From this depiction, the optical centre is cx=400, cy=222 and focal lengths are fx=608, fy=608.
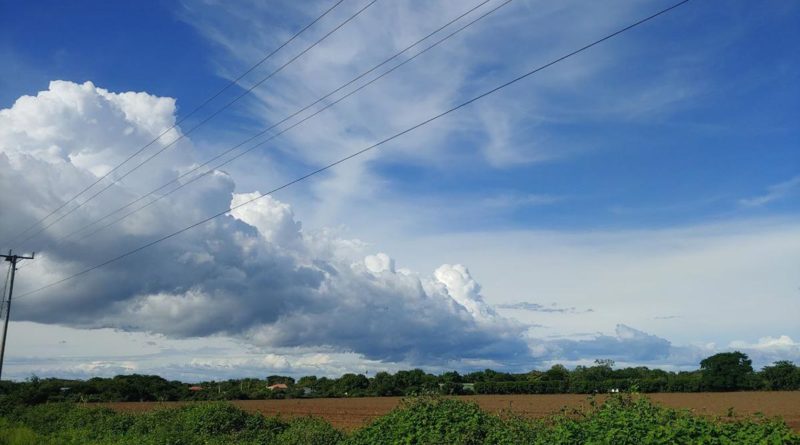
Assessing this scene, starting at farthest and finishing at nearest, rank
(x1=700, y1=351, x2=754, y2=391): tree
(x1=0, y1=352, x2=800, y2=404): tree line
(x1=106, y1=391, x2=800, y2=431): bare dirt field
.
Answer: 1. (x1=700, y1=351, x2=754, y2=391): tree
2. (x1=0, y1=352, x2=800, y2=404): tree line
3. (x1=106, y1=391, x2=800, y2=431): bare dirt field

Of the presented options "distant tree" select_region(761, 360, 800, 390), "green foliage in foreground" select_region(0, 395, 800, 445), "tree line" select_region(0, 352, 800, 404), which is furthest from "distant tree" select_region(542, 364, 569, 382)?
"green foliage in foreground" select_region(0, 395, 800, 445)

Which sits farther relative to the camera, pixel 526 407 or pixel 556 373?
pixel 556 373

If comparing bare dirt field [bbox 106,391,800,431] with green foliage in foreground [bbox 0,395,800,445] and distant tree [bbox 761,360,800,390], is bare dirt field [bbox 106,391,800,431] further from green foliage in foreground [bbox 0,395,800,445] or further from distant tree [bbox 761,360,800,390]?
distant tree [bbox 761,360,800,390]

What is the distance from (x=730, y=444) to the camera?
439 inches

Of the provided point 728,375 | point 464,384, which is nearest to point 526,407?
point 464,384

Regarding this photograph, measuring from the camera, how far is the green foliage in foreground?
11695mm

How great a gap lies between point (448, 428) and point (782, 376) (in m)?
93.9

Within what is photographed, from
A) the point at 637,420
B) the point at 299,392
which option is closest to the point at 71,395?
the point at 299,392

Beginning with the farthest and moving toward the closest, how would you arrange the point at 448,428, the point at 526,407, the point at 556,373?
the point at 556,373
the point at 526,407
the point at 448,428

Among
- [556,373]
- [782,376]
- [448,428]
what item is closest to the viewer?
[448,428]

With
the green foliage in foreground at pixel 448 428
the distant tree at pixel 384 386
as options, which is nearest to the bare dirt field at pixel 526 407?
the green foliage in foreground at pixel 448 428

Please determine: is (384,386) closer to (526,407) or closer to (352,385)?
(352,385)

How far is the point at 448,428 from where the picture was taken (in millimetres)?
16094

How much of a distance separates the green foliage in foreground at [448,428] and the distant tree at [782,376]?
8939 centimetres
